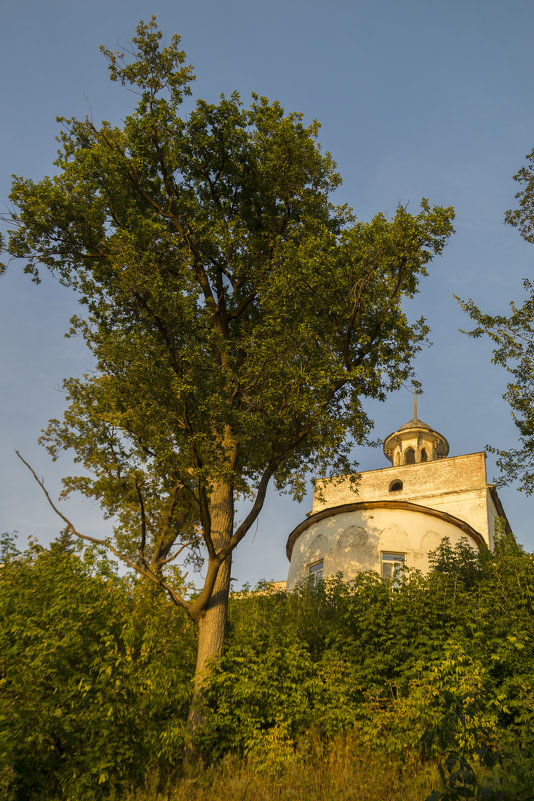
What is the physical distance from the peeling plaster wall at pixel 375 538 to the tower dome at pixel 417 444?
1343 centimetres

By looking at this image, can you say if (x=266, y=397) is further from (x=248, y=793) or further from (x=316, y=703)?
(x=248, y=793)

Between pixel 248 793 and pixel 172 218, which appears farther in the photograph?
pixel 172 218

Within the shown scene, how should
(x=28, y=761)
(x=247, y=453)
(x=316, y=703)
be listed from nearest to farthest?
(x=28, y=761) < (x=316, y=703) < (x=247, y=453)

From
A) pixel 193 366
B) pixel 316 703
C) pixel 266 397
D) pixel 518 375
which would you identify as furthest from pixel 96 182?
pixel 316 703

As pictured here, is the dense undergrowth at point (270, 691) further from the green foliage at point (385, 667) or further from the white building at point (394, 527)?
the white building at point (394, 527)

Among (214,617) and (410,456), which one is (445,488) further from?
(214,617)

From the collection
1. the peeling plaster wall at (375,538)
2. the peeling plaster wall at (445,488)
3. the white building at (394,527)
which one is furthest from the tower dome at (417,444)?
the peeling plaster wall at (375,538)

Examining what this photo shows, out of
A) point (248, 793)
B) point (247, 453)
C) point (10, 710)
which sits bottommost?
point (248, 793)

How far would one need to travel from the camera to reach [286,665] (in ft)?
38.2

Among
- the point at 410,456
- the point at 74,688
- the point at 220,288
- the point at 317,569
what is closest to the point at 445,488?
the point at 410,456

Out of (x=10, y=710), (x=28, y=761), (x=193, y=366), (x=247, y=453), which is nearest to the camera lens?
(x=10, y=710)

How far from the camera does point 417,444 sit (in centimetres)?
3638

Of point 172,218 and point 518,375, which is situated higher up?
point 172,218

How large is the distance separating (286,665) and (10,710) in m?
5.72
